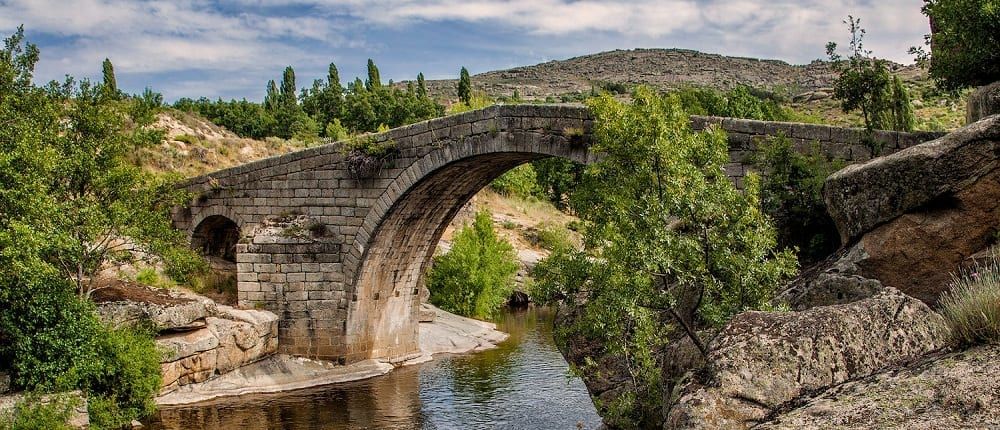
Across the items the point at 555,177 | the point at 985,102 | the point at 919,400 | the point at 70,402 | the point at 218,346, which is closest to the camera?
the point at 919,400

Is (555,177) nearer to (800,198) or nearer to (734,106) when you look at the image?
(734,106)

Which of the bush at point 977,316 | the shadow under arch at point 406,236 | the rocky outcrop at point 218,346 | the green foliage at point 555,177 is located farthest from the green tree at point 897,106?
the green foliage at point 555,177

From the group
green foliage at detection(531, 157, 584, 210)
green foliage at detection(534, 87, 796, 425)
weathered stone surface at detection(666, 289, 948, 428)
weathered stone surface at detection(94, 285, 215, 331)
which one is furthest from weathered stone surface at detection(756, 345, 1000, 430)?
green foliage at detection(531, 157, 584, 210)

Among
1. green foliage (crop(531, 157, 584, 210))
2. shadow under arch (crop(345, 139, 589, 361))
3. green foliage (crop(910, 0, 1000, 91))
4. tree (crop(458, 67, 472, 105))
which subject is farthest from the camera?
tree (crop(458, 67, 472, 105))

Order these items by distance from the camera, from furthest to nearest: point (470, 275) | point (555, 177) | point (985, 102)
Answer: point (555, 177) < point (470, 275) < point (985, 102)

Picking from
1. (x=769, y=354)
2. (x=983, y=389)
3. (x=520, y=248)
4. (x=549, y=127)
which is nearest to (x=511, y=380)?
(x=549, y=127)

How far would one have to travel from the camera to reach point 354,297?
19.3 metres

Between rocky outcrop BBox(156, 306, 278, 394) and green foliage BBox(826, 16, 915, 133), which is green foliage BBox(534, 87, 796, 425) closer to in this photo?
green foliage BBox(826, 16, 915, 133)

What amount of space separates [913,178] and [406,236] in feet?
44.5

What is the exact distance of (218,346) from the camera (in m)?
17.1

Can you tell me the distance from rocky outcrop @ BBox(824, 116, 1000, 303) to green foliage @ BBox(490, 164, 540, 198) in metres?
36.1

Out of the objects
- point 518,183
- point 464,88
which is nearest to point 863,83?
point 518,183

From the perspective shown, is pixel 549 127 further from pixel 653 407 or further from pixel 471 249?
pixel 471 249

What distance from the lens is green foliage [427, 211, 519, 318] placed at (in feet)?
90.8
